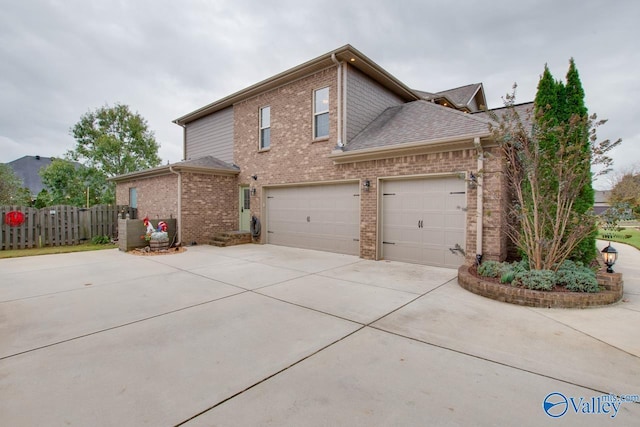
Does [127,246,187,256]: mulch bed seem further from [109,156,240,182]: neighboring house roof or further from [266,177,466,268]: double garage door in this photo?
[266,177,466,268]: double garage door

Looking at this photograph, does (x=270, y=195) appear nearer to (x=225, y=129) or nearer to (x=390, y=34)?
(x=225, y=129)

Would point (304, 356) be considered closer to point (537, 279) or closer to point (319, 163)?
point (537, 279)

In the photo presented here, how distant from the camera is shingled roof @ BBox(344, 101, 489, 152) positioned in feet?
22.3

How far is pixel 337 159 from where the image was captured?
338 inches

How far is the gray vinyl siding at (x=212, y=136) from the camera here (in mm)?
12461

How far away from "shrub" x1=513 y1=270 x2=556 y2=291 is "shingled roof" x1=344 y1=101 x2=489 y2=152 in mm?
2925

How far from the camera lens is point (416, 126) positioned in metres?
8.07

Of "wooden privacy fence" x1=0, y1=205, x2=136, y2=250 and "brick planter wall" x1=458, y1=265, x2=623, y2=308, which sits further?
"wooden privacy fence" x1=0, y1=205, x2=136, y2=250

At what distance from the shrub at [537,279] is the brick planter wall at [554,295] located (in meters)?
0.19

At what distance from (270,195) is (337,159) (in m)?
3.45

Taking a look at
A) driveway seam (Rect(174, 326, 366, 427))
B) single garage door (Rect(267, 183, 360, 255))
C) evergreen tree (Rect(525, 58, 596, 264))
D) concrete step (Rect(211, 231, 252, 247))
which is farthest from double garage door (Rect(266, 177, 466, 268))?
driveway seam (Rect(174, 326, 366, 427))

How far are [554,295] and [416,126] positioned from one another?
5.30 metres

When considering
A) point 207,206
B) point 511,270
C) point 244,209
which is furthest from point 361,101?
point 207,206

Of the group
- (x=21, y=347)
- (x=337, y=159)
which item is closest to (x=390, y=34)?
(x=337, y=159)
